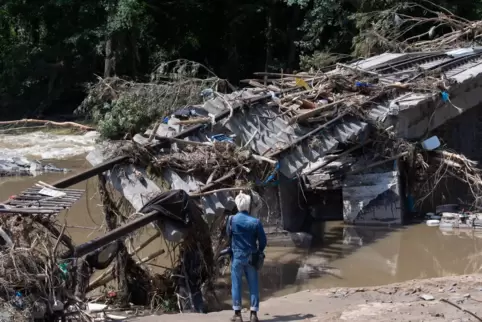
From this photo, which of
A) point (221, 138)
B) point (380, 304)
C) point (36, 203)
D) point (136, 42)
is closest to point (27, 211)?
point (36, 203)

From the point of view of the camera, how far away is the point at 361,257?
1201 centimetres

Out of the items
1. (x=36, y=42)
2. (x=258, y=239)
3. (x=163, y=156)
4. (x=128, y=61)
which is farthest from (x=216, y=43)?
(x=258, y=239)

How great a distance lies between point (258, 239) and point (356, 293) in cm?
247

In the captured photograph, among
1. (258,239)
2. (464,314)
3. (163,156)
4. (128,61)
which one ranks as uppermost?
(128,61)

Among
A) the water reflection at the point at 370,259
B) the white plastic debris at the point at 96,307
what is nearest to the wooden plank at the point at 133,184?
the white plastic debris at the point at 96,307

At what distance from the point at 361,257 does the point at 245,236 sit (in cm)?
501

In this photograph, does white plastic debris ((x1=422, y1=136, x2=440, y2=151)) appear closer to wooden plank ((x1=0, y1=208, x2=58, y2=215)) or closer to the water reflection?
the water reflection

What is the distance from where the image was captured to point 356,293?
941cm

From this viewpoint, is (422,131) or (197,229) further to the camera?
(422,131)

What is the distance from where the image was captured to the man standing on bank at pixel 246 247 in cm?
749

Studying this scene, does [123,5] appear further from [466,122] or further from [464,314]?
[464,314]

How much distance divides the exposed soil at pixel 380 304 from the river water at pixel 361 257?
0.98 m

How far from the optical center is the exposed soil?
7922 mm

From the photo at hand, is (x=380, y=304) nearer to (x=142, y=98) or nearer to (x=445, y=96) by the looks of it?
(x=445, y=96)
